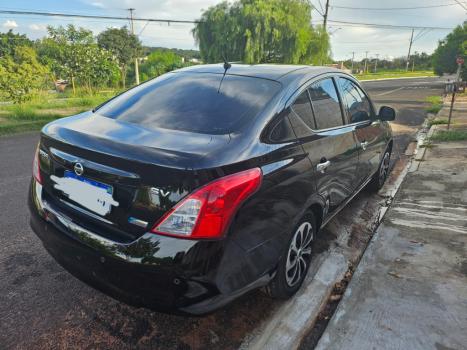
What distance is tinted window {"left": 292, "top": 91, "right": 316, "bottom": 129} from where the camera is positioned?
8.25 ft

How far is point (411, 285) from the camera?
275cm

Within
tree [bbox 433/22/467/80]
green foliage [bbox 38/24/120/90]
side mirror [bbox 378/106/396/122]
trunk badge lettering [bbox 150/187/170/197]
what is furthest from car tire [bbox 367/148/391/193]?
tree [bbox 433/22/467/80]

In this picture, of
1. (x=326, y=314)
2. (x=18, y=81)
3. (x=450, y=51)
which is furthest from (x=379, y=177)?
(x=450, y=51)

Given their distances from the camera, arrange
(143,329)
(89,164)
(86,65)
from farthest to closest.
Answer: (86,65), (143,329), (89,164)

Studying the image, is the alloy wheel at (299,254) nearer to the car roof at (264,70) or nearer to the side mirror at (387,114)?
the car roof at (264,70)

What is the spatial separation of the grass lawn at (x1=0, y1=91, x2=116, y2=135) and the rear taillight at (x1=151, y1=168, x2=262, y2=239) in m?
8.16

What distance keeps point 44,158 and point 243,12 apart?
87.2 feet

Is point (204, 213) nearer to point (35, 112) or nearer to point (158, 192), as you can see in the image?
point (158, 192)

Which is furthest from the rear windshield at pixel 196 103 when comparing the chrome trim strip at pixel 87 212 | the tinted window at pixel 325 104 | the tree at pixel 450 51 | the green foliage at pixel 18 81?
the tree at pixel 450 51

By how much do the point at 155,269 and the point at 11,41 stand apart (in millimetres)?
75415

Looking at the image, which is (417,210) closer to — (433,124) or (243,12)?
(433,124)

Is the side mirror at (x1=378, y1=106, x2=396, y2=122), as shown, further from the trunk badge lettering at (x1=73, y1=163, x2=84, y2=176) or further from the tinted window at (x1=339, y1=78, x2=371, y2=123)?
the trunk badge lettering at (x1=73, y1=163, x2=84, y2=176)

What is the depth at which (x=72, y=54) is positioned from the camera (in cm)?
1806

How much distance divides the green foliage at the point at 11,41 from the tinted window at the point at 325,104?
6724 cm
